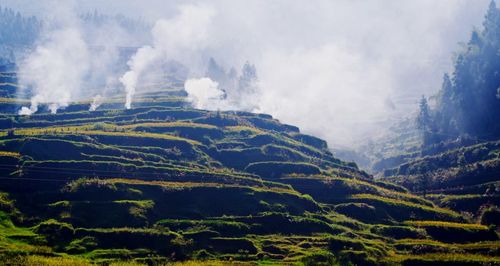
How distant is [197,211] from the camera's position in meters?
138

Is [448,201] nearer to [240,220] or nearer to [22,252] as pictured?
[240,220]

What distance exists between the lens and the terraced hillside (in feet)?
391

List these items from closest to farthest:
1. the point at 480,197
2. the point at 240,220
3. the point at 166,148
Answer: the point at 240,220 < the point at 480,197 < the point at 166,148

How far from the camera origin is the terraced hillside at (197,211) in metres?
119

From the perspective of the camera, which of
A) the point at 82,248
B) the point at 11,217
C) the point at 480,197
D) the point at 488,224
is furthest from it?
the point at 480,197

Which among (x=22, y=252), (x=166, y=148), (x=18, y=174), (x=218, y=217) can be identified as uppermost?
(x=166, y=148)

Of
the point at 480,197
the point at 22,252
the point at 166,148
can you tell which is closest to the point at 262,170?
the point at 166,148

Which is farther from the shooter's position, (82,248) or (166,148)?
(166,148)

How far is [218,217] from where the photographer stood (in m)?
136

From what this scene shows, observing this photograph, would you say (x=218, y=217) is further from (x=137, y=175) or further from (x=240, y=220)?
(x=137, y=175)

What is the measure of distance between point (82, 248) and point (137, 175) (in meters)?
40.5

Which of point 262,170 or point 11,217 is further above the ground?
point 262,170

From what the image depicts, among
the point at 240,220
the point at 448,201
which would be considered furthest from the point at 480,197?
the point at 240,220

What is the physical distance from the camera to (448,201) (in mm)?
172500
